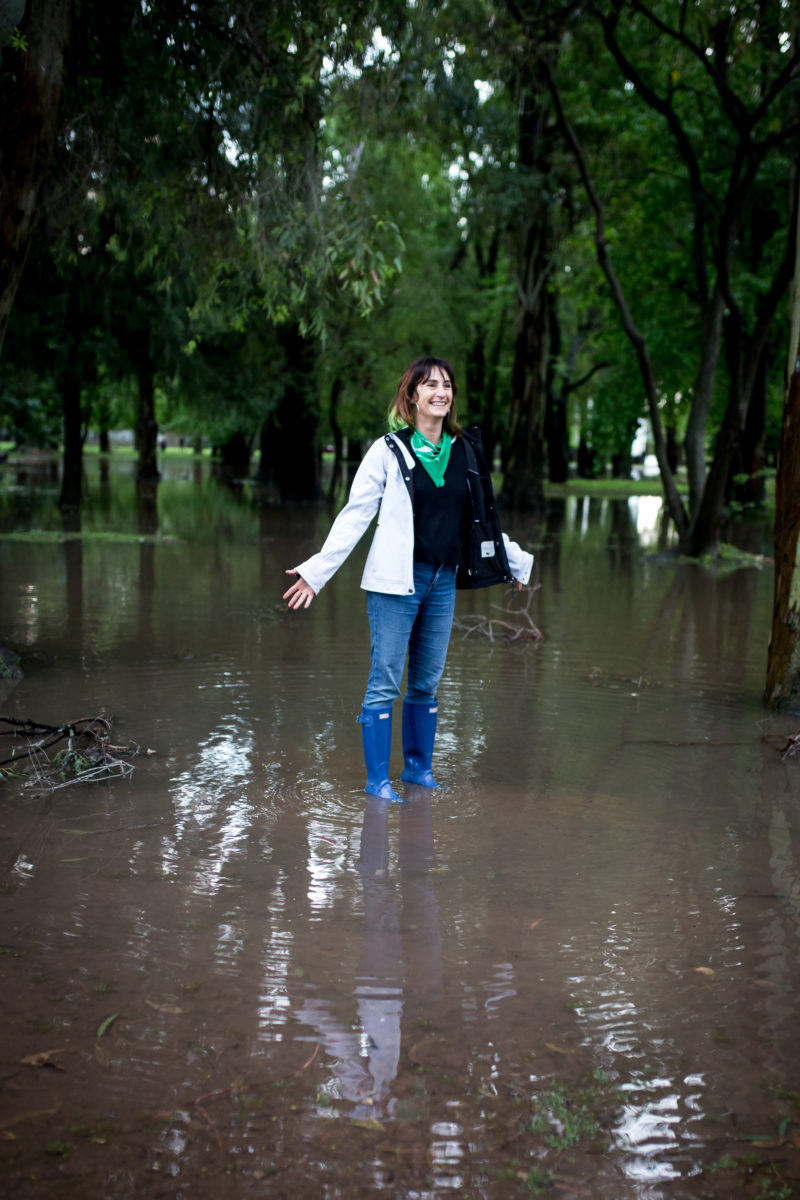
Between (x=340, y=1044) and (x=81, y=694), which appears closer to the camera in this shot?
(x=340, y=1044)

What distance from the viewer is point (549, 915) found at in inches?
170

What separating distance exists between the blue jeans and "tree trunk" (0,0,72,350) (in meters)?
4.15

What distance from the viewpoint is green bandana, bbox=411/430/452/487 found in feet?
18.0

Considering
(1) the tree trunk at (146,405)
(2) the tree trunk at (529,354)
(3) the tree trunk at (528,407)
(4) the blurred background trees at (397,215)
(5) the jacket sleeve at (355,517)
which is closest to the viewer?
(5) the jacket sleeve at (355,517)

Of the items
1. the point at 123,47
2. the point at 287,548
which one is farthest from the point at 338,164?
the point at 123,47

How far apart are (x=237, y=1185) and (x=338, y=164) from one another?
29.9 meters

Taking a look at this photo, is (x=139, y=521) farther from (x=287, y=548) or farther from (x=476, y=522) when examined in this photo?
(x=476, y=522)

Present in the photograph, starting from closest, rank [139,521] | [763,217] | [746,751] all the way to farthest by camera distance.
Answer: [746,751]
[139,521]
[763,217]

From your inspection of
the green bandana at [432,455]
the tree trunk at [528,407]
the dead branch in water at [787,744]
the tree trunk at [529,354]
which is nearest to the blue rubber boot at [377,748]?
the green bandana at [432,455]

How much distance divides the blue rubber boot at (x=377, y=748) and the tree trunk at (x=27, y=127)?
4.34m

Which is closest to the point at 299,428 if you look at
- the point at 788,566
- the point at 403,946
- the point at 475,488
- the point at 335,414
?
the point at 335,414

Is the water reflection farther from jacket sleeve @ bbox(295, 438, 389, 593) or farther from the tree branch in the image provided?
the tree branch

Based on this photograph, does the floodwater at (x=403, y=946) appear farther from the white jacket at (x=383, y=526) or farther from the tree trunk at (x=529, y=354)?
the tree trunk at (x=529, y=354)

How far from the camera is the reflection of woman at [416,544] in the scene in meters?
5.39
